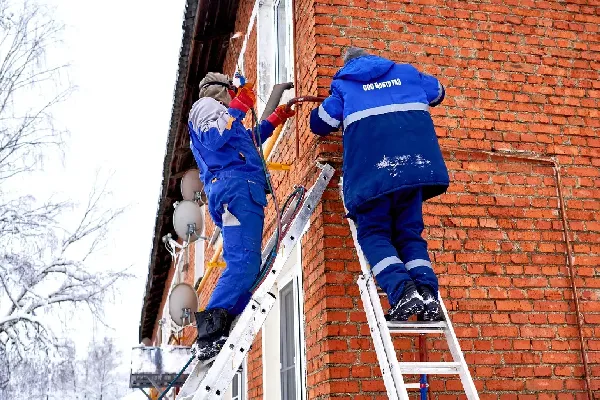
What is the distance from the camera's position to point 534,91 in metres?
4.90

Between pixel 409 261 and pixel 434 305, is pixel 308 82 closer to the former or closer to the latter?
pixel 409 261

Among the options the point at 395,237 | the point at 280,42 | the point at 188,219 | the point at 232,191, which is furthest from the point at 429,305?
the point at 188,219

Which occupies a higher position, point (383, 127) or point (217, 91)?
point (217, 91)


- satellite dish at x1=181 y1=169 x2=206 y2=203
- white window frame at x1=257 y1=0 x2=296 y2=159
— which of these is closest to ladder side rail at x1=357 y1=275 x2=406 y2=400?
white window frame at x1=257 y1=0 x2=296 y2=159

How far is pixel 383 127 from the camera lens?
3.62 metres

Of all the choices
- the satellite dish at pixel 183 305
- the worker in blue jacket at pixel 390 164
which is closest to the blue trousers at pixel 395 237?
the worker in blue jacket at pixel 390 164

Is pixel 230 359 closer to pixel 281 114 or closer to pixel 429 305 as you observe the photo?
pixel 429 305

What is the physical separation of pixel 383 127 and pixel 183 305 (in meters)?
6.50

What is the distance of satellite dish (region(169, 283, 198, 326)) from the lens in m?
9.38

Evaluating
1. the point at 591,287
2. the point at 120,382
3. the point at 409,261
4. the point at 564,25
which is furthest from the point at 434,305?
the point at 120,382

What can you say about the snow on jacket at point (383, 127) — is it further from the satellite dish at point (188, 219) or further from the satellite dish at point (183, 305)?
the satellite dish at point (183, 305)

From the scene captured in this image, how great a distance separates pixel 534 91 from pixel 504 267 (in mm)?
1455

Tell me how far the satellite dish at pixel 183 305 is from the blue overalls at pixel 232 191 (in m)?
5.54

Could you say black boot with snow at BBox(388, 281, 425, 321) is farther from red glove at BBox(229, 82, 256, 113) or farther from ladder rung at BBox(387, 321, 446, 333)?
red glove at BBox(229, 82, 256, 113)
